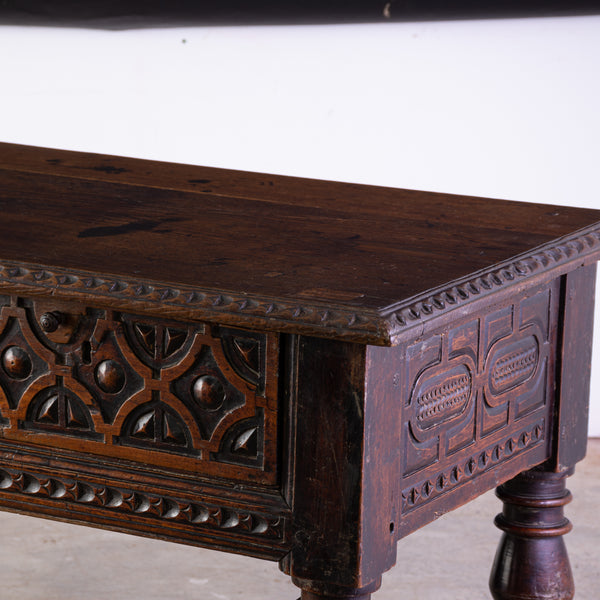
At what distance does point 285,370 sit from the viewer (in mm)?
1308

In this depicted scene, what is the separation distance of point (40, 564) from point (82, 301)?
136cm

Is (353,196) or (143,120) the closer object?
(353,196)

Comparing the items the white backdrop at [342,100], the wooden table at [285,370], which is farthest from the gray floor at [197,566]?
the wooden table at [285,370]

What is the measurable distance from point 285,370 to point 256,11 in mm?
2148

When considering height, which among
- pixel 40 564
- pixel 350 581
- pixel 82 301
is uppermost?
pixel 82 301

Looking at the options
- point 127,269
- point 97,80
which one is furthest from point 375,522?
point 97,80

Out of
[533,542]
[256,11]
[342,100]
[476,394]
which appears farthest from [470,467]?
[256,11]

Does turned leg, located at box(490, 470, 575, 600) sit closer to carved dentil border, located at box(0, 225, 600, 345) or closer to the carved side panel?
the carved side panel

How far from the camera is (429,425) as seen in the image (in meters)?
1.40

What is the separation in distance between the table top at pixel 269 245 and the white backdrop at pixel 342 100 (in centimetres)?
131

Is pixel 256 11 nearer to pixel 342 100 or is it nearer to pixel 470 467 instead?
pixel 342 100

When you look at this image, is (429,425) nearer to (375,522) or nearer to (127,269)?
(375,522)

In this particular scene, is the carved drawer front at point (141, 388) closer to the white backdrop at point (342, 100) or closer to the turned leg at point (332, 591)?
Answer: the turned leg at point (332, 591)

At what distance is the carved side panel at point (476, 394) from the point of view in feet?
4.51
